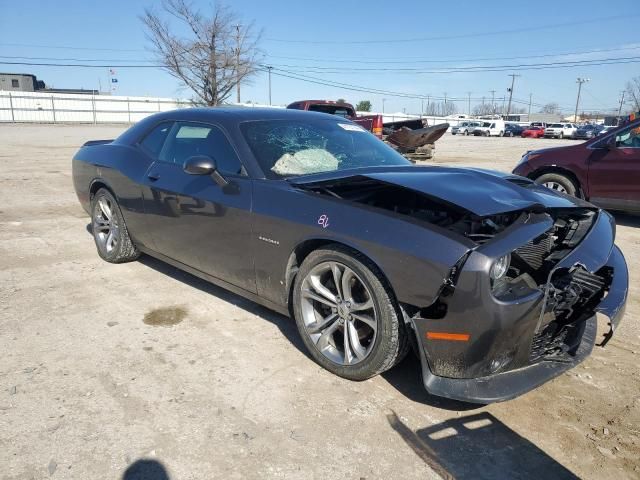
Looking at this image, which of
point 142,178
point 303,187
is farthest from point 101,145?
point 303,187

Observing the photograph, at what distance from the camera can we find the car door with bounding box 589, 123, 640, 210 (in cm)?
662

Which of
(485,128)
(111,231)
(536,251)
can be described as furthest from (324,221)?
(485,128)

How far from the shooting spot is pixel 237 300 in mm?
3959

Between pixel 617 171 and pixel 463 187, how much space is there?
17.2 feet

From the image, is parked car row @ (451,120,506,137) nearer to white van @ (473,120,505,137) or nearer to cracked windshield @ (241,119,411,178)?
white van @ (473,120,505,137)

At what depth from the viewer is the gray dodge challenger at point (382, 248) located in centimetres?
229

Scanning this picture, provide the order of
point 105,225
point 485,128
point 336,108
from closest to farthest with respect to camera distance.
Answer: point 105,225 → point 336,108 → point 485,128

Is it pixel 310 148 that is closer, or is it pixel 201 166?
pixel 201 166

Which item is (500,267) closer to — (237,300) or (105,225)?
(237,300)

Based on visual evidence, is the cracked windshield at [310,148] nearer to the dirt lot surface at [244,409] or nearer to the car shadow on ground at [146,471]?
the dirt lot surface at [244,409]

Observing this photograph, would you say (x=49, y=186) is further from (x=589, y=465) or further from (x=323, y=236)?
(x=589, y=465)

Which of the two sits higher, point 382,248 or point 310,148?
point 310,148

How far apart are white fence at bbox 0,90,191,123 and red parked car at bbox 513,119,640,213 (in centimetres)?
3514

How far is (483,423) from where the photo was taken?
2.47 metres
